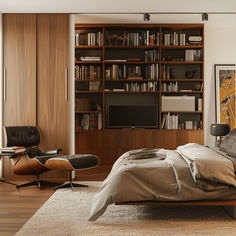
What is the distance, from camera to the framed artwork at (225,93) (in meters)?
6.87

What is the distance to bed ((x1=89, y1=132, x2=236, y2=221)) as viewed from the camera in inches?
121

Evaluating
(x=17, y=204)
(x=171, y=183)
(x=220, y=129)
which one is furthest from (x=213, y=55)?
(x=17, y=204)

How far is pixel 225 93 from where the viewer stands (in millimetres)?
6902

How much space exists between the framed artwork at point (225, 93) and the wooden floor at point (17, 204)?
2965 millimetres

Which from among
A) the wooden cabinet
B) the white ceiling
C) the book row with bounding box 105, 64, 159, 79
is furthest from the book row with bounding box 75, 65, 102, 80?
the white ceiling

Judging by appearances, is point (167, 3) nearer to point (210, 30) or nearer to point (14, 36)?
point (210, 30)

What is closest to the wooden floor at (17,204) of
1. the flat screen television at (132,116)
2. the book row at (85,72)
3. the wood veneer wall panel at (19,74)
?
the wood veneer wall panel at (19,74)

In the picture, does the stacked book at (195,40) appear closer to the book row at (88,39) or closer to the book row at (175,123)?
the book row at (175,123)

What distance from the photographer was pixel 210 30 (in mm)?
6938

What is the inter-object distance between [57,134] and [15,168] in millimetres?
1031

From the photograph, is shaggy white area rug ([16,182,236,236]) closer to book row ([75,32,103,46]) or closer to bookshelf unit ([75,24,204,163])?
bookshelf unit ([75,24,204,163])

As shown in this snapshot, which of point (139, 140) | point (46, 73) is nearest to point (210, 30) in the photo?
point (139, 140)

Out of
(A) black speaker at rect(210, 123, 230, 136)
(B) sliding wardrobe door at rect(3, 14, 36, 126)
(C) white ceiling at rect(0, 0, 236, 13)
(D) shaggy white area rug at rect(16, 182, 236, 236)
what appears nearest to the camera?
(D) shaggy white area rug at rect(16, 182, 236, 236)

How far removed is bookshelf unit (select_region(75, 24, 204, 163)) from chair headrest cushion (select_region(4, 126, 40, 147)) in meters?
1.44
